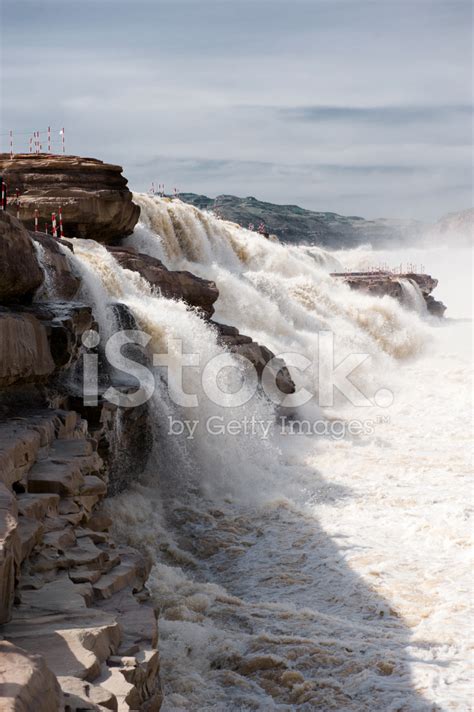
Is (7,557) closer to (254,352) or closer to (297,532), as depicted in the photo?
(297,532)

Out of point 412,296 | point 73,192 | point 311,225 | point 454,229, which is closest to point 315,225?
point 311,225

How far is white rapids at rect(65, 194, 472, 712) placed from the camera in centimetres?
586

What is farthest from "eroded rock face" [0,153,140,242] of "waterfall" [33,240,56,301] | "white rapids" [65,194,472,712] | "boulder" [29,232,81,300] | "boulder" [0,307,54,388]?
"boulder" [0,307,54,388]

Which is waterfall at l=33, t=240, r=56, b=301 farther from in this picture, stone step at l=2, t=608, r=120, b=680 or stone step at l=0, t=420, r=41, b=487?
stone step at l=2, t=608, r=120, b=680

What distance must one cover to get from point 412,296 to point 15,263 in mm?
19372

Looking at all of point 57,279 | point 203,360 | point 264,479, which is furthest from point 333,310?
point 57,279

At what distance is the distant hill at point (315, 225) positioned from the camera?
58.5m

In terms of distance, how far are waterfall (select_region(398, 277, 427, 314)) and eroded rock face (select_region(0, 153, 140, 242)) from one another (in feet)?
37.9

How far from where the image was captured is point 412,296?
82.2 ft

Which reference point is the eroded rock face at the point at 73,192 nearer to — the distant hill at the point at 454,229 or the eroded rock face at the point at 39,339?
the eroded rock face at the point at 39,339

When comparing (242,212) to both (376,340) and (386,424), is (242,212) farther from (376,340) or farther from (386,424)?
(386,424)

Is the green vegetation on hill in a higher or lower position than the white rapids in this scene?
higher

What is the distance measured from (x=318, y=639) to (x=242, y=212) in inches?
2216

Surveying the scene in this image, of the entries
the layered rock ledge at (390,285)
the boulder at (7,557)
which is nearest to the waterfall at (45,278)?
the boulder at (7,557)
